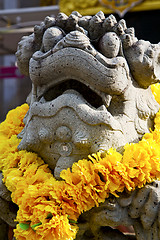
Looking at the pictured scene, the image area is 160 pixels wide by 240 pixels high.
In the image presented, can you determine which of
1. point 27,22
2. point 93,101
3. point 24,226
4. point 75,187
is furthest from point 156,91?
point 27,22

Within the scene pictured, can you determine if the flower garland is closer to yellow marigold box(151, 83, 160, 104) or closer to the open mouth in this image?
the open mouth

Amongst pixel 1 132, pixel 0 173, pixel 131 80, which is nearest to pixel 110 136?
pixel 131 80

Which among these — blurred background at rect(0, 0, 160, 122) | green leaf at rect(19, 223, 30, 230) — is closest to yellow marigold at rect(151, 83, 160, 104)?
green leaf at rect(19, 223, 30, 230)

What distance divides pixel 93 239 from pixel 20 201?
430 millimetres

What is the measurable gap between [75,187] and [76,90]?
49 centimetres

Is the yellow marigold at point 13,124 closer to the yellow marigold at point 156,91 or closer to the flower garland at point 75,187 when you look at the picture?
the flower garland at point 75,187

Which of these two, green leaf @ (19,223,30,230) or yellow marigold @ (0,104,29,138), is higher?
yellow marigold @ (0,104,29,138)

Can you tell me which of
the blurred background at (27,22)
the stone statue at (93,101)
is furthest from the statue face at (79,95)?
the blurred background at (27,22)

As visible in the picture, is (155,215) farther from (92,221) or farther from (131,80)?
(131,80)

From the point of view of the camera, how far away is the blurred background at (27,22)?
4379mm

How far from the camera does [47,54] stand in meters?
1.41

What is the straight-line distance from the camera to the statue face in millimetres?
1331

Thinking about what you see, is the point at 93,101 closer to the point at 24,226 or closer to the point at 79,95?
the point at 79,95

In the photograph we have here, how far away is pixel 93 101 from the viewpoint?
1.47 meters
